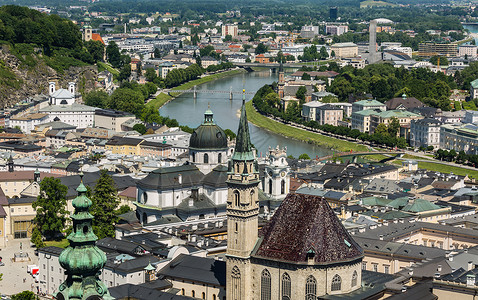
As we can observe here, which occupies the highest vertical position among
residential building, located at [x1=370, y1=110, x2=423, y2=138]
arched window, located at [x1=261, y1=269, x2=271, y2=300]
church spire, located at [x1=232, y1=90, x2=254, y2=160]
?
church spire, located at [x1=232, y1=90, x2=254, y2=160]

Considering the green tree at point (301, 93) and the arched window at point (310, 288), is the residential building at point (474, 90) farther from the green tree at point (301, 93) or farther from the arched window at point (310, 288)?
the arched window at point (310, 288)

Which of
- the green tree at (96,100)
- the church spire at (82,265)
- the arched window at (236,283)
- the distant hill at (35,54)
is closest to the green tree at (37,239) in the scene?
the arched window at (236,283)

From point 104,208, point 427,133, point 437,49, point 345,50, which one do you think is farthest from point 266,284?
point 345,50

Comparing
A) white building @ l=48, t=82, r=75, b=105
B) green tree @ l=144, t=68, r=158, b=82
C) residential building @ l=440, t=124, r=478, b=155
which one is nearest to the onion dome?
residential building @ l=440, t=124, r=478, b=155

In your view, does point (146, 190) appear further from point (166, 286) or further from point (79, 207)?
point (79, 207)

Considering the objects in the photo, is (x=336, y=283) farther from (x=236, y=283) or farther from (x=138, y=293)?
(x=138, y=293)

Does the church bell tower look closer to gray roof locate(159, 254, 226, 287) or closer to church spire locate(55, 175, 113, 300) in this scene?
gray roof locate(159, 254, 226, 287)
